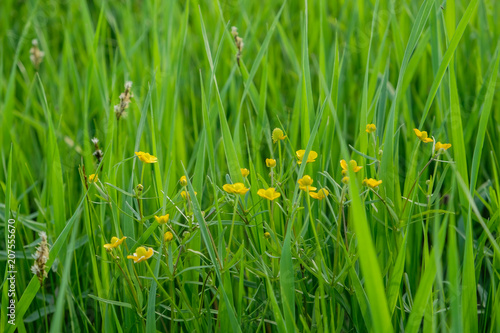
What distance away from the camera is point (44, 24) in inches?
91.6

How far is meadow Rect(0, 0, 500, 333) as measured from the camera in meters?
0.86

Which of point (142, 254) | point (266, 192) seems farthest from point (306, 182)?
point (142, 254)

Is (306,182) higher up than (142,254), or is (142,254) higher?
(306,182)

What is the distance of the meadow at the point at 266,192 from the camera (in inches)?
33.8

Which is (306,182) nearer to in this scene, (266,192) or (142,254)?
(266,192)

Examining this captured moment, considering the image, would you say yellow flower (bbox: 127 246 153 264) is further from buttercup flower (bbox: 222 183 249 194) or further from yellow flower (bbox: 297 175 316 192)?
yellow flower (bbox: 297 175 316 192)

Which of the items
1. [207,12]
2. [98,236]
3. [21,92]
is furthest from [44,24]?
[98,236]

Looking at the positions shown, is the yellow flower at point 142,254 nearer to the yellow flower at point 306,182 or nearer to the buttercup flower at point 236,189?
the buttercup flower at point 236,189

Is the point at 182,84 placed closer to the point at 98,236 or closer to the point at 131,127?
the point at 131,127

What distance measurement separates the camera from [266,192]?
83 centimetres

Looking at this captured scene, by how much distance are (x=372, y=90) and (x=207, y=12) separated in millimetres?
1107

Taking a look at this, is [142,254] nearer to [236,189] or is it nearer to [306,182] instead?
[236,189]

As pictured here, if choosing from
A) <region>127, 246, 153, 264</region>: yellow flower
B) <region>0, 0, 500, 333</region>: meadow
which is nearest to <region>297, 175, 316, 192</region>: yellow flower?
<region>0, 0, 500, 333</region>: meadow

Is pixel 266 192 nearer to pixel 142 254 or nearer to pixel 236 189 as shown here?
pixel 236 189
